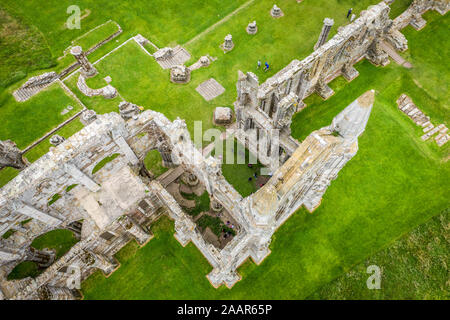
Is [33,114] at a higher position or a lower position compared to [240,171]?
lower

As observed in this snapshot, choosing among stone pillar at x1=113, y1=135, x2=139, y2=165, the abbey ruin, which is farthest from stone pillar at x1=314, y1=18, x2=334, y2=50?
stone pillar at x1=113, y1=135, x2=139, y2=165

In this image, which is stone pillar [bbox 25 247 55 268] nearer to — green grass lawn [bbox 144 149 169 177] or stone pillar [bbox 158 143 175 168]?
green grass lawn [bbox 144 149 169 177]

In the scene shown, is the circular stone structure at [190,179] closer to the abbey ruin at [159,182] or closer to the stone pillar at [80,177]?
the abbey ruin at [159,182]

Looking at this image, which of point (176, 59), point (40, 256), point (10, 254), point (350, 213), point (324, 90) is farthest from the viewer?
point (176, 59)

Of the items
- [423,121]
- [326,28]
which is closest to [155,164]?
[326,28]

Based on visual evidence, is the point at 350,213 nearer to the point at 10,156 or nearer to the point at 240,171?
the point at 240,171

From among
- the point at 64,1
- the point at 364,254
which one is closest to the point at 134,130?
the point at 364,254

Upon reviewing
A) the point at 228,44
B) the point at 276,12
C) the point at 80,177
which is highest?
the point at 276,12
